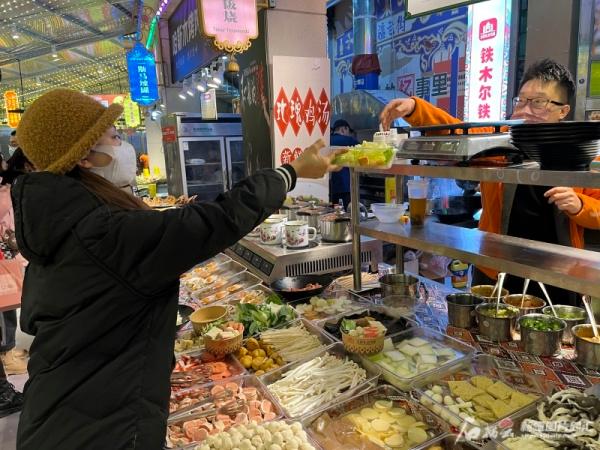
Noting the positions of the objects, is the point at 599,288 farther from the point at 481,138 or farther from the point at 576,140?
the point at 481,138

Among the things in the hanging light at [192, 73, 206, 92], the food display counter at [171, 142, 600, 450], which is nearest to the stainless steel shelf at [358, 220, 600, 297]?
the food display counter at [171, 142, 600, 450]

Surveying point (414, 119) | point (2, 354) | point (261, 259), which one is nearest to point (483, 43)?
point (414, 119)

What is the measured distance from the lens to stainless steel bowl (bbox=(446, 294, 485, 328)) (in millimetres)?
2205

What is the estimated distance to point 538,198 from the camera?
99.3 inches

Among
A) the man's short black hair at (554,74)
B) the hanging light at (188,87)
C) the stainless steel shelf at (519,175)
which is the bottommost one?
the stainless steel shelf at (519,175)

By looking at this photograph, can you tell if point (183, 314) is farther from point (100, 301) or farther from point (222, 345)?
point (100, 301)

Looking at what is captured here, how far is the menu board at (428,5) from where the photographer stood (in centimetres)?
284

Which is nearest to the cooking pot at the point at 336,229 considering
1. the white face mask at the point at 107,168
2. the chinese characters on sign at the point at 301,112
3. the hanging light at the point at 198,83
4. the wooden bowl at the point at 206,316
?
the wooden bowl at the point at 206,316

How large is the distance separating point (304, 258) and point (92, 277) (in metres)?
1.71

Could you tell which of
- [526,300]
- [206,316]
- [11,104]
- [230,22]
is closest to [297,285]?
[206,316]

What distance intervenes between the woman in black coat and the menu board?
2291mm

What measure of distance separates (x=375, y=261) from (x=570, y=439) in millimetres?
1862

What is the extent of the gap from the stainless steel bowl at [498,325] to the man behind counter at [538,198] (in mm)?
562

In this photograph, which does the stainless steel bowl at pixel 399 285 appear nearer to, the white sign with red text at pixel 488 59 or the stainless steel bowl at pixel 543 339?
the stainless steel bowl at pixel 543 339
